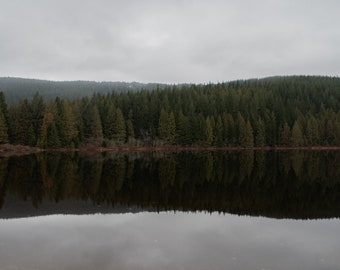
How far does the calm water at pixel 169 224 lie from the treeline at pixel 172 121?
6572cm

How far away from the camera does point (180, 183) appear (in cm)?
3903

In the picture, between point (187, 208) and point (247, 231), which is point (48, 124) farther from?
point (247, 231)

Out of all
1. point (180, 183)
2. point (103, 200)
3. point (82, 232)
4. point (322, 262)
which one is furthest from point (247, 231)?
point (180, 183)

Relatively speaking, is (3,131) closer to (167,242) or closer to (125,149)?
(125,149)

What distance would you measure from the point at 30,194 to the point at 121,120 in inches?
Answer: 3499

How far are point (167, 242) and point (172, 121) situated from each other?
106 m

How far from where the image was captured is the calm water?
1608cm

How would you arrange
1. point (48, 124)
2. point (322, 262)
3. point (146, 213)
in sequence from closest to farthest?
point (322, 262) < point (146, 213) < point (48, 124)

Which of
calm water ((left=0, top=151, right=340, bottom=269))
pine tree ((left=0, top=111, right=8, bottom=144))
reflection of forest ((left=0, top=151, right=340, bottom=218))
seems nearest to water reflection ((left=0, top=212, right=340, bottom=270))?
calm water ((left=0, top=151, right=340, bottom=269))

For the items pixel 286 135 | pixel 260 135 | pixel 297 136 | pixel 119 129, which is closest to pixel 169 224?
pixel 119 129

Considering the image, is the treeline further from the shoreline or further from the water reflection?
the water reflection

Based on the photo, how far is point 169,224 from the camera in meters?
22.4

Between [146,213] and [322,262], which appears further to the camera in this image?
[146,213]

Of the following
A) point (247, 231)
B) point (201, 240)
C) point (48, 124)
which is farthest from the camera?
point (48, 124)
